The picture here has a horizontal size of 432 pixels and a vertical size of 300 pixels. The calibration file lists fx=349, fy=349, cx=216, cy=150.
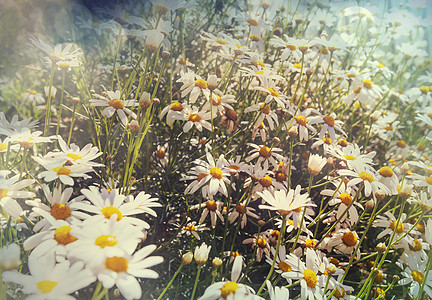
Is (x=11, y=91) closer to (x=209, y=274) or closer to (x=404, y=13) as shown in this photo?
(x=209, y=274)

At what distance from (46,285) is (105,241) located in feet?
0.27

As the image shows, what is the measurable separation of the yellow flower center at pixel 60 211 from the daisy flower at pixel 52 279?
11 cm

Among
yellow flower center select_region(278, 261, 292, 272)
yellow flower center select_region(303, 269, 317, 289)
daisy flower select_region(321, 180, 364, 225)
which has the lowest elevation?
yellow flower center select_region(278, 261, 292, 272)

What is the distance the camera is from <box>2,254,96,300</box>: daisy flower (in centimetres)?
40

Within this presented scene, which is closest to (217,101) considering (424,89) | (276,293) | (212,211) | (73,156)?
(212,211)

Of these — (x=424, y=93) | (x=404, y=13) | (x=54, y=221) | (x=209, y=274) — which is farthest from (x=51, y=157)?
(x=404, y=13)

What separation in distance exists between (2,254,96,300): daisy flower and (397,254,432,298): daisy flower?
674 mm

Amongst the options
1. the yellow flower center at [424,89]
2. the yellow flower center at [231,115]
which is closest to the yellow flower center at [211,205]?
the yellow flower center at [231,115]

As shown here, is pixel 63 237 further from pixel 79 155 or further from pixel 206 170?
pixel 206 170

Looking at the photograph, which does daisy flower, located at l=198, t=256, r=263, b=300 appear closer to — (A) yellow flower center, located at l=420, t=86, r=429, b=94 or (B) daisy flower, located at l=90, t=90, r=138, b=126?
(B) daisy flower, located at l=90, t=90, r=138, b=126

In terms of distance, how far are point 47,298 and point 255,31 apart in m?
0.96

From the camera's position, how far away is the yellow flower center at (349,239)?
2.60 feet

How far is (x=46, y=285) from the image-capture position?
0.41 m

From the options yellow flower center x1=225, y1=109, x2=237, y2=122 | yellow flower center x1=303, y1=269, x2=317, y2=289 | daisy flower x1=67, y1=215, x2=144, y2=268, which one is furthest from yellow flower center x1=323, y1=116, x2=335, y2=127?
daisy flower x1=67, y1=215, x2=144, y2=268
